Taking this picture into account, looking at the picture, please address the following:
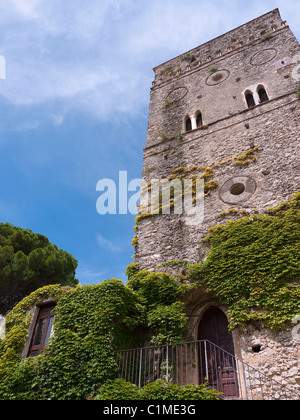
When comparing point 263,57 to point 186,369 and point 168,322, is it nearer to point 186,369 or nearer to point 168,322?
point 168,322

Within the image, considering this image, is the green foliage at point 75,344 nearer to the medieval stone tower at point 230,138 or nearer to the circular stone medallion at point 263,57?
the medieval stone tower at point 230,138

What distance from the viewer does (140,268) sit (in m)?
10.6

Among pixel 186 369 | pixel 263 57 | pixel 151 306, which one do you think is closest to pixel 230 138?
pixel 263 57

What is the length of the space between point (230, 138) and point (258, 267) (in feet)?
20.8

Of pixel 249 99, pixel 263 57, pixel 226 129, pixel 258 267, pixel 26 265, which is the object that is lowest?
pixel 258 267

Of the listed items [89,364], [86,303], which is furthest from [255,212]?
[89,364]

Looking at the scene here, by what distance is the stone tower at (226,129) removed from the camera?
10.5 meters

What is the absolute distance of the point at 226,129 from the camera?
13.2 m

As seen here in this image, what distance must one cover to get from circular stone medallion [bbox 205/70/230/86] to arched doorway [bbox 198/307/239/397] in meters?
11.6

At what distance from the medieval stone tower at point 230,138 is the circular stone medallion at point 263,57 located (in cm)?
5

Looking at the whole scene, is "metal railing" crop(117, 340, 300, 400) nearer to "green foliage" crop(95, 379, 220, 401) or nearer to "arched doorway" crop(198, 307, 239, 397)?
"arched doorway" crop(198, 307, 239, 397)

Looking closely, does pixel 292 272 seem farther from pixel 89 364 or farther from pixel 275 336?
pixel 89 364

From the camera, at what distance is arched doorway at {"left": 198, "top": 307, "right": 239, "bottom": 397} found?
7.56 metres
